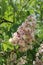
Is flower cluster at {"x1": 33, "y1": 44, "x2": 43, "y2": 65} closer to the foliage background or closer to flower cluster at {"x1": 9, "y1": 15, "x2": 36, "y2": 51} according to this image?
flower cluster at {"x1": 9, "y1": 15, "x2": 36, "y2": 51}

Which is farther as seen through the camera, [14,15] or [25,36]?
[14,15]

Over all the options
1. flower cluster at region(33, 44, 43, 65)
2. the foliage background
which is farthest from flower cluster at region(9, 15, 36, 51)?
the foliage background

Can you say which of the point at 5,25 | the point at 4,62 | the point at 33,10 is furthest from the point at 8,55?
the point at 33,10

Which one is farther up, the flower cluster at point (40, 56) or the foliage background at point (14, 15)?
the foliage background at point (14, 15)

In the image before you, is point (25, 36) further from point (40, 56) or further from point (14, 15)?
point (14, 15)

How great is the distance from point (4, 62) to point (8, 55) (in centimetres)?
8

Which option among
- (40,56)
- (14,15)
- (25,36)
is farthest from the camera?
(14,15)

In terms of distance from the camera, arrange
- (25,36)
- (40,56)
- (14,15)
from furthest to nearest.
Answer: (14,15) → (40,56) → (25,36)

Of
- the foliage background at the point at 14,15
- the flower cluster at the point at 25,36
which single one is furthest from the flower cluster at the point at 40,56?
the foliage background at the point at 14,15

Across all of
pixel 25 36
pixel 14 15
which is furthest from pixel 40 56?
pixel 14 15

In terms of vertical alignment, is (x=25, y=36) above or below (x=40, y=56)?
above

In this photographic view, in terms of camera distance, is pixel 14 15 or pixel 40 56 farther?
pixel 14 15

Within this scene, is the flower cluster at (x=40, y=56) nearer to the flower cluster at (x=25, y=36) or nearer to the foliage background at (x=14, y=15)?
the flower cluster at (x=25, y=36)

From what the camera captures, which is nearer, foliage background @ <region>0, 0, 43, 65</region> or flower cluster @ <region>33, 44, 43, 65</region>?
flower cluster @ <region>33, 44, 43, 65</region>
